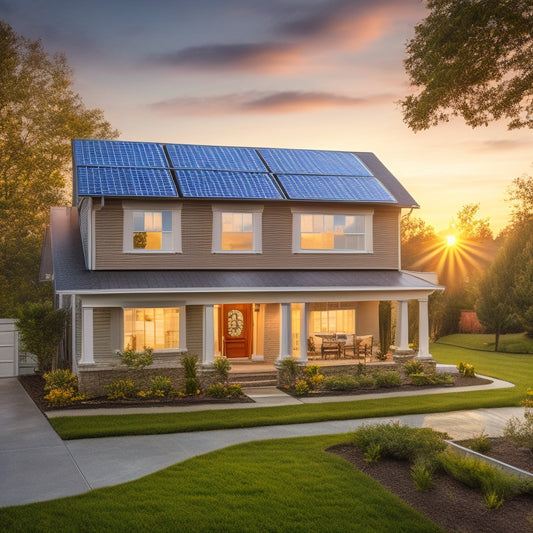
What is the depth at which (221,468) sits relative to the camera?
1134cm

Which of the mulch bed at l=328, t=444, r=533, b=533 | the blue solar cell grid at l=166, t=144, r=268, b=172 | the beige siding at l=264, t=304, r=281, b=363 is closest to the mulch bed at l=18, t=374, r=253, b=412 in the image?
the beige siding at l=264, t=304, r=281, b=363

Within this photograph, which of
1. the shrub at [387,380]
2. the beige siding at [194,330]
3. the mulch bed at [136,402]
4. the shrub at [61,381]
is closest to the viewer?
the mulch bed at [136,402]

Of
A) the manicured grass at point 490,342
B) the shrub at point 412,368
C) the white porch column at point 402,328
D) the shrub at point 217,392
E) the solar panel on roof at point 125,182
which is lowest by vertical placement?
the manicured grass at point 490,342

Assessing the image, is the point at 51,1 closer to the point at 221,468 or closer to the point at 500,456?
the point at 221,468

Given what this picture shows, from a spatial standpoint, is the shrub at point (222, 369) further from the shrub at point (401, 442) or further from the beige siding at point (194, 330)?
the shrub at point (401, 442)

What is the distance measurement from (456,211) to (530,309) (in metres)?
45.4

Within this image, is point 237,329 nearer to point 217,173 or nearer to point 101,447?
point 217,173

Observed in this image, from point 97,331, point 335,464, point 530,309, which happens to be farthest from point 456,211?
point 335,464

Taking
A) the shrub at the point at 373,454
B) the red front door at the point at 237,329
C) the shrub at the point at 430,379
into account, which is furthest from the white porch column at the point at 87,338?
the shrub at the point at 430,379

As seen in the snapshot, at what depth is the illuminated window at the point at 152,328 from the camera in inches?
789

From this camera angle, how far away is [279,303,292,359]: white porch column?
20844mm

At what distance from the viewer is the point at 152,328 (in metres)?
20.2

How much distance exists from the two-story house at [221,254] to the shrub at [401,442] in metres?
8.42

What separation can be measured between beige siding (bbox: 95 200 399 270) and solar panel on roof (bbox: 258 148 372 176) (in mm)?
2103
